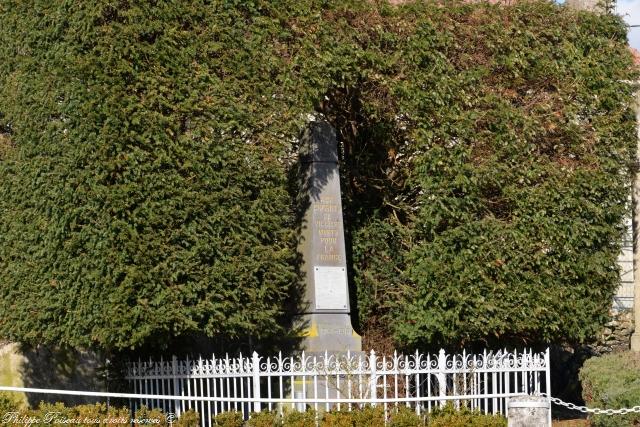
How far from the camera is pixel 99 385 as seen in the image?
54.0ft

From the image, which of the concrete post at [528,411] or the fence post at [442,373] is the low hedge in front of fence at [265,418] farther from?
the fence post at [442,373]

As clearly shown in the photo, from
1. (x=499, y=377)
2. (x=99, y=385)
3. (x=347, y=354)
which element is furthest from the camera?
(x=99, y=385)

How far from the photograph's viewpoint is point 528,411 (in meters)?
10.2

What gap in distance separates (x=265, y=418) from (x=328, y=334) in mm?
2946

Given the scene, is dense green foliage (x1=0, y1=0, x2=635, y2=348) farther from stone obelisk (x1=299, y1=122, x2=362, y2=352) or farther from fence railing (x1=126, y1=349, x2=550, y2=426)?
fence railing (x1=126, y1=349, x2=550, y2=426)

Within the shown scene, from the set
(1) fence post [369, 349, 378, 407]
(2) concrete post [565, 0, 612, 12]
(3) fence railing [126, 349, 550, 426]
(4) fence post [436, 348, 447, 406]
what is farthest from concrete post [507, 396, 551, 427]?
(2) concrete post [565, 0, 612, 12]

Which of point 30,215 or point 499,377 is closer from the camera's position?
point 30,215

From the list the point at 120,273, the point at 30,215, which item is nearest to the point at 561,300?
the point at 120,273

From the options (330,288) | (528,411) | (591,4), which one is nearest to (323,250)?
(330,288)

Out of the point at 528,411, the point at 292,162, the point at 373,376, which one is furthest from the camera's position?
the point at 292,162

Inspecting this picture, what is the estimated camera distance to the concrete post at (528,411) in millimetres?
10242

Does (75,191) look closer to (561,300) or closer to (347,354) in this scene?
(347,354)

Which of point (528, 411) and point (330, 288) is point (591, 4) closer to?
point (330, 288)

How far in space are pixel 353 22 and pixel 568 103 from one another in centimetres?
327
